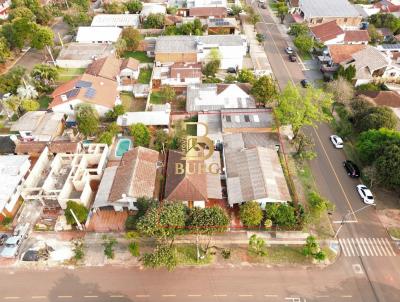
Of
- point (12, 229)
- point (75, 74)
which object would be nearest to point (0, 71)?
point (75, 74)

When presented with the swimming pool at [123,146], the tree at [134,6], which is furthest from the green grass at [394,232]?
the tree at [134,6]

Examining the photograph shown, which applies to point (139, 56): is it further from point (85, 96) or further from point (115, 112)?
point (115, 112)

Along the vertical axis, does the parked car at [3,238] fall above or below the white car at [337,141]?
below

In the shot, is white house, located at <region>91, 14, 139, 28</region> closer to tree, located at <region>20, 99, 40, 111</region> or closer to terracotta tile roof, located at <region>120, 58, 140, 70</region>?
terracotta tile roof, located at <region>120, 58, 140, 70</region>

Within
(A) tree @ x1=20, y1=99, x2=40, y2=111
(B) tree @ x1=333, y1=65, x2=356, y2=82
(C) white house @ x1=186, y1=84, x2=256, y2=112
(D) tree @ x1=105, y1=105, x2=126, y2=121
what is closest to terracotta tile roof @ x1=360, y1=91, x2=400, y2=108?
(B) tree @ x1=333, y1=65, x2=356, y2=82

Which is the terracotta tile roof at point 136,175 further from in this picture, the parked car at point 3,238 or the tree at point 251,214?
the parked car at point 3,238
